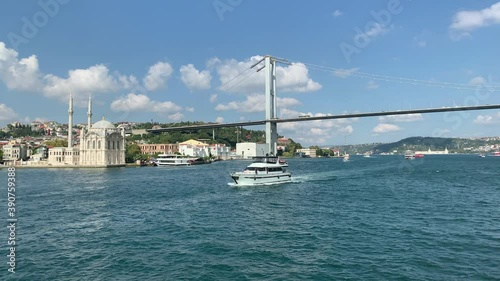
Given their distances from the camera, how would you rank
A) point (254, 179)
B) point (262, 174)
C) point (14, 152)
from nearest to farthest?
point (254, 179)
point (262, 174)
point (14, 152)

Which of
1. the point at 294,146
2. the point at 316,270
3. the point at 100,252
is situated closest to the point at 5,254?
the point at 100,252

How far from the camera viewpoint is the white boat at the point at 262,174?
1070 inches

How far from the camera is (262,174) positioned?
27.9 meters

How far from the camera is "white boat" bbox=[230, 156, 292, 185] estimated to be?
27188 millimetres

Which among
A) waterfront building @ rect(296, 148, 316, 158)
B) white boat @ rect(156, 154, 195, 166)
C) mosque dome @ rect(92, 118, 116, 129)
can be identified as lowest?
white boat @ rect(156, 154, 195, 166)

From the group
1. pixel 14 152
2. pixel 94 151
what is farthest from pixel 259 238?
pixel 14 152

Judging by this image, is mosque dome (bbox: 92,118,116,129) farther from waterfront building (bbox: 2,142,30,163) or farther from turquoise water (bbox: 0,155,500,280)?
turquoise water (bbox: 0,155,500,280)

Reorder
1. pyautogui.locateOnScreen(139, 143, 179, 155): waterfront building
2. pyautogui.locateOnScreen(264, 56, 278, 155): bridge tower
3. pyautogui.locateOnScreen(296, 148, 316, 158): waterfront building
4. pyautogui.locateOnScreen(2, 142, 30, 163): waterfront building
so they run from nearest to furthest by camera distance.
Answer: pyautogui.locateOnScreen(264, 56, 278, 155): bridge tower < pyautogui.locateOnScreen(2, 142, 30, 163): waterfront building < pyautogui.locateOnScreen(139, 143, 179, 155): waterfront building < pyautogui.locateOnScreen(296, 148, 316, 158): waterfront building

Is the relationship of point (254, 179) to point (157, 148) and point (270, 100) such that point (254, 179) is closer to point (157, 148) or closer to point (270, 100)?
point (270, 100)

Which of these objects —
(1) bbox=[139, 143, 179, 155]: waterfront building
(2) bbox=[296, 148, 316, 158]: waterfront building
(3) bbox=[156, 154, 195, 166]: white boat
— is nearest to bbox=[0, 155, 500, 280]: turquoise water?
(3) bbox=[156, 154, 195, 166]: white boat

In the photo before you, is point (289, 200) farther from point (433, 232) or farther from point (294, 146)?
point (294, 146)

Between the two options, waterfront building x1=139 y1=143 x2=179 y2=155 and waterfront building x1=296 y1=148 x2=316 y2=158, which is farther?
waterfront building x1=296 y1=148 x2=316 y2=158

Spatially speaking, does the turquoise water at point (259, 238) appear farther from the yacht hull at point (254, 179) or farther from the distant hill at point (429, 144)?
the distant hill at point (429, 144)

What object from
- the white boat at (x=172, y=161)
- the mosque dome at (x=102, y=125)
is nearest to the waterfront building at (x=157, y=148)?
the white boat at (x=172, y=161)
